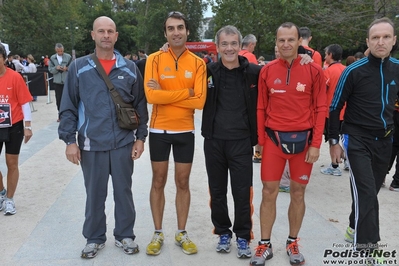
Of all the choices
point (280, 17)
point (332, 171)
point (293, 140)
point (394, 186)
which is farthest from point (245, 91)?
point (280, 17)

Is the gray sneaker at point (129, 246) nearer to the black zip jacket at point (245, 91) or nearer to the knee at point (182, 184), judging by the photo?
the knee at point (182, 184)

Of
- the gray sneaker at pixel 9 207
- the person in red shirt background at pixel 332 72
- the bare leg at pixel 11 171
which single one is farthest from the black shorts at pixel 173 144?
the person in red shirt background at pixel 332 72

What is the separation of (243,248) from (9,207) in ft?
9.37

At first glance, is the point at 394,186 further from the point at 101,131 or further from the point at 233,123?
the point at 101,131

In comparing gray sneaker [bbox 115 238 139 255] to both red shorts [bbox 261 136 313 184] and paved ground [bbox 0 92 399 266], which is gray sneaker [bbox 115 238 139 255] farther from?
red shorts [bbox 261 136 313 184]

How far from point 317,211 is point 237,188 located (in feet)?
5.70

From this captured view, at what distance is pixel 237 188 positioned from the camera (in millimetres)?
3834

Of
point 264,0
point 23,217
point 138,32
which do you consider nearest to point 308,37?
point 23,217

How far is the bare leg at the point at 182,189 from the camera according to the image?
3885 millimetres

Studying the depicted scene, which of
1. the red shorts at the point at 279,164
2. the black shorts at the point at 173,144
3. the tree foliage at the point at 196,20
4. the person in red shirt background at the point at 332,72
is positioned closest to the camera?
the red shorts at the point at 279,164

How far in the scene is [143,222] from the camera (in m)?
4.66

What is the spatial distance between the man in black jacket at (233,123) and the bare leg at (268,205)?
15 cm

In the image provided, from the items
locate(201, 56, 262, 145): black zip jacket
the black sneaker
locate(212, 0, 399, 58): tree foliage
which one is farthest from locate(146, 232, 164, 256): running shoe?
locate(212, 0, 399, 58): tree foliage

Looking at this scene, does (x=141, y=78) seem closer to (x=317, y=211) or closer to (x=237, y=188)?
(x=237, y=188)
